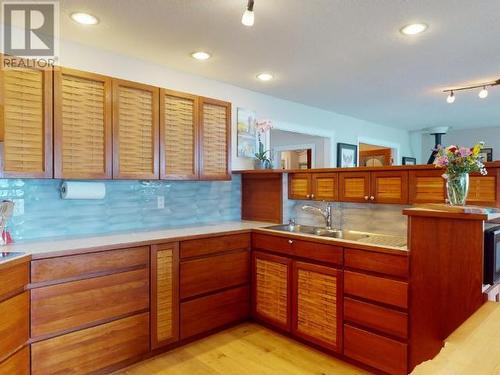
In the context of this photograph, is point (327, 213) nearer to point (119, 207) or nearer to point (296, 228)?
point (296, 228)

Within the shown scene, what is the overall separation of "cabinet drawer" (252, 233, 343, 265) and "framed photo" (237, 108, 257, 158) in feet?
3.44

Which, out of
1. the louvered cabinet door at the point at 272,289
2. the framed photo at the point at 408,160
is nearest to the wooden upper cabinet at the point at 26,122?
the louvered cabinet door at the point at 272,289

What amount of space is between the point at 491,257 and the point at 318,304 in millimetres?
1268

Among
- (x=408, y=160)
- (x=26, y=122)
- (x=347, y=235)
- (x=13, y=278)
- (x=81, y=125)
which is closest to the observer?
(x=13, y=278)

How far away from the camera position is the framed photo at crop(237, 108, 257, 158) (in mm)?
3637

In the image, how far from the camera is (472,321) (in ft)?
3.42

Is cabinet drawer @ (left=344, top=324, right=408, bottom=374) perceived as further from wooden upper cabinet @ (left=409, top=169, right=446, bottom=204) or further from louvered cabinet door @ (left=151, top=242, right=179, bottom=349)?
louvered cabinet door @ (left=151, top=242, right=179, bottom=349)

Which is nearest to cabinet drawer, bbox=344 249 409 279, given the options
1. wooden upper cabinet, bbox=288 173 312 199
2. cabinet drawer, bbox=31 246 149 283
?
wooden upper cabinet, bbox=288 173 312 199

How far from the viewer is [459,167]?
1.91m

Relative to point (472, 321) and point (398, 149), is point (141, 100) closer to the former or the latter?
point (472, 321)

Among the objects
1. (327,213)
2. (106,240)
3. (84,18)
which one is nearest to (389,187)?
(327,213)

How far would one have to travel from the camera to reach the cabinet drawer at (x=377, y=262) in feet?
6.98

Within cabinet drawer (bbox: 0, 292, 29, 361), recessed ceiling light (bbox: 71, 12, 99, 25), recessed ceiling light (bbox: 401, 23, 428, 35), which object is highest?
recessed ceiling light (bbox: 71, 12, 99, 25)

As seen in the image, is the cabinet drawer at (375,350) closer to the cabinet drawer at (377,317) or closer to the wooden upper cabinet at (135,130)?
the cabinet drawer at (377,317)
